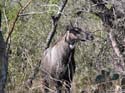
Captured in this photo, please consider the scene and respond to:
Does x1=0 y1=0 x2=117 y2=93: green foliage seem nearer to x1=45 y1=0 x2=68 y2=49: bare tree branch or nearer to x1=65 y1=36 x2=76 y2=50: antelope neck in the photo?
x1=45 y1=0 x2=68 y2=49: bare tree branch

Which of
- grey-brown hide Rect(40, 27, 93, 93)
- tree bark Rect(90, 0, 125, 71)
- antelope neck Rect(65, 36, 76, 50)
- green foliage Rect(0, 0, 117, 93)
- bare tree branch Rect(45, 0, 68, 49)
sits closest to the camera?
tree bark Rect(90, 0, 125, 71)

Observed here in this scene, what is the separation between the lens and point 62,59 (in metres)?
9.02

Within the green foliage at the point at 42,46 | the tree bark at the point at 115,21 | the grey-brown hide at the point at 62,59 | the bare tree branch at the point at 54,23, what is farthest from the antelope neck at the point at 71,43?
the tree bark at the point at 115,21

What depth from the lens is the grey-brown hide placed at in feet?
28.3

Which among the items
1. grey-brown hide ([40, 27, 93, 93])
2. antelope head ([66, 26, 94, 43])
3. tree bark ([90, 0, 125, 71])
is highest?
tree bark ([90, 0, 125, 71])

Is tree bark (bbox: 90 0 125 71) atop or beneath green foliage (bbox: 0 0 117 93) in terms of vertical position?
atop

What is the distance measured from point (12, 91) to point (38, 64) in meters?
1.31

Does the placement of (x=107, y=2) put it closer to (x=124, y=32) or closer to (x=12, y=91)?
(x=124, y=32)

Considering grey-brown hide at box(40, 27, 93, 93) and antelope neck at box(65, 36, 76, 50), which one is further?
antelope neck at box(65, 36, 76, 50)

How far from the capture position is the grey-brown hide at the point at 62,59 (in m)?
8.62

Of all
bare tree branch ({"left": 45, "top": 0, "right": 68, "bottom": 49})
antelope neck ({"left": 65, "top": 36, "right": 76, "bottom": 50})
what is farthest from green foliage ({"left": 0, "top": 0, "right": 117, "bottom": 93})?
antelope neck ({"left": 65, "top": 36, "right": 76, "bottom": 50})

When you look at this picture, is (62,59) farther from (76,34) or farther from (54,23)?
(54,23)

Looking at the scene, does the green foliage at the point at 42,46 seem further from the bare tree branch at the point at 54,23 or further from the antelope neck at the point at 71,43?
the antelope neck at the point at 71,43

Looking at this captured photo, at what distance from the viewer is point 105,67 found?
25.9ft
